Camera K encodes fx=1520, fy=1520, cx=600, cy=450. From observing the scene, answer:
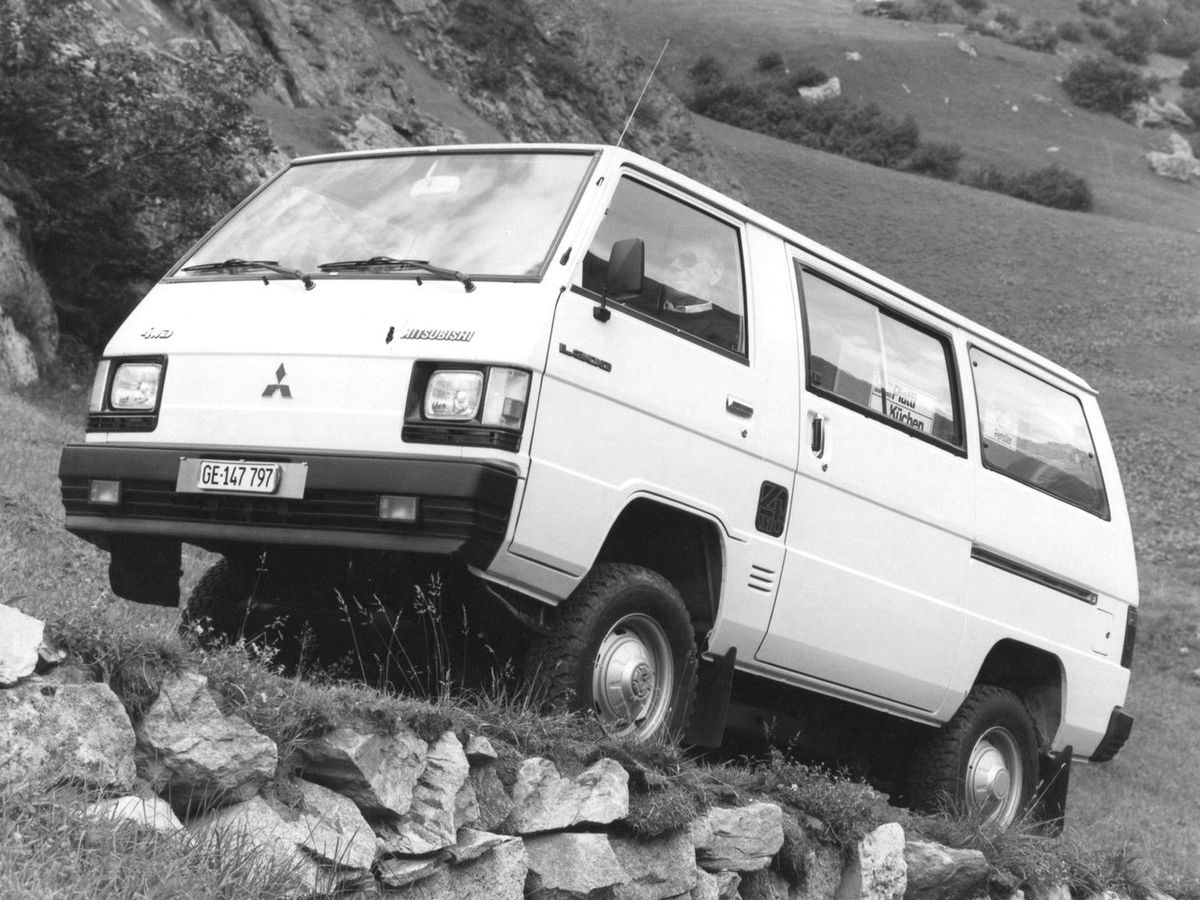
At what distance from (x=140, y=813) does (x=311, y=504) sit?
156 cm

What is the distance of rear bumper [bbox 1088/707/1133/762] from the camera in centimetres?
826

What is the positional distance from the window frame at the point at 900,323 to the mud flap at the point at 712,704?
1255 mm

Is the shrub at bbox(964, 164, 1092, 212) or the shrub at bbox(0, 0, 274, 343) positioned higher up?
the shrub at bbox(964, 164, 1092, 212)

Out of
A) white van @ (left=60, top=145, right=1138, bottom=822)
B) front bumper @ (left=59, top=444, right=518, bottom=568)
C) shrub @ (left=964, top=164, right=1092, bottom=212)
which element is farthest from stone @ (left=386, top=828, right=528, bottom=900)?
shrub @ (left=964, top=164, right=1092, bottom=212)

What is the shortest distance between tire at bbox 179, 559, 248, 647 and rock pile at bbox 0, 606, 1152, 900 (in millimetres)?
1639

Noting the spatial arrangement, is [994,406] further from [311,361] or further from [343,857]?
[343,857]

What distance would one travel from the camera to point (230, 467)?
541 centimetres

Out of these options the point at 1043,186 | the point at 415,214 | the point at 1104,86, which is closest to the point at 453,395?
the point at 415,214

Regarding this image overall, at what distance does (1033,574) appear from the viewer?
7.74m

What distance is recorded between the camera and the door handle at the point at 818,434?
6.49m

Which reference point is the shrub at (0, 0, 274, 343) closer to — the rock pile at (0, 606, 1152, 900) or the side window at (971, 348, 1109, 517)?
the side window at (971, 348, 1109, 517)

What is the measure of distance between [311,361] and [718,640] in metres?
1.96

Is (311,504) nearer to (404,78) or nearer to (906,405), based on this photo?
(906,405)

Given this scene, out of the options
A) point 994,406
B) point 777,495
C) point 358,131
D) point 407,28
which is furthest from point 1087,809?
point 407,28
